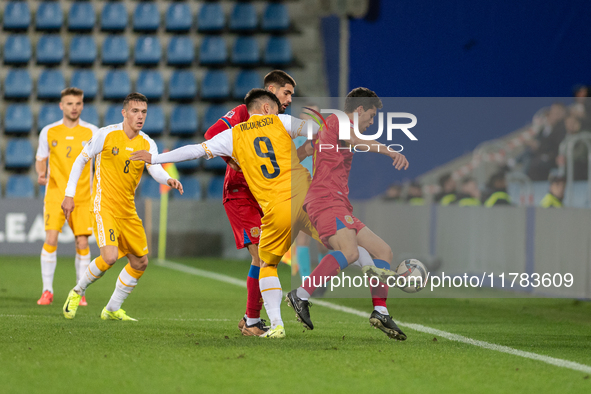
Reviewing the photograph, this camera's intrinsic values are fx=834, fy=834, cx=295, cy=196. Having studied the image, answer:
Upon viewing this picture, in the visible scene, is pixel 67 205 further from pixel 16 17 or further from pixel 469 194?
pixel 16 17

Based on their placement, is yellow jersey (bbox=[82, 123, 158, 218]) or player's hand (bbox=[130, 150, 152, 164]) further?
yellow jersey (bbox=[82, 123, 158, 218])

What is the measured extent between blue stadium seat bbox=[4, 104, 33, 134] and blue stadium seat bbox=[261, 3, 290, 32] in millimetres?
5361

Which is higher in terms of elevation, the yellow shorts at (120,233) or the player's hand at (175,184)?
the player's hand at (175,184)

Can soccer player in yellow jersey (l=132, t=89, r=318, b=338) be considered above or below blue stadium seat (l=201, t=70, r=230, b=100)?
below

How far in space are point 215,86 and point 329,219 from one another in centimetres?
1241

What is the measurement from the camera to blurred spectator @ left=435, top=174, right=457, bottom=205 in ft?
40.9

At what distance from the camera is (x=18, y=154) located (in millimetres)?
17406

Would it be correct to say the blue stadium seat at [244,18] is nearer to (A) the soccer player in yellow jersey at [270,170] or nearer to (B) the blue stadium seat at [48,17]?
(B) the blue stadium seat at [48,17]

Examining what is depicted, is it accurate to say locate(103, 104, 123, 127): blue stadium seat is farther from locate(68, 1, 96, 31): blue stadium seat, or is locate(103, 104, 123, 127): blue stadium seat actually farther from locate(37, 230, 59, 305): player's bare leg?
locate(37, 230, 59, 305): player's bare leg

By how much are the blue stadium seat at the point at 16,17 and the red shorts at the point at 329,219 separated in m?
14.2

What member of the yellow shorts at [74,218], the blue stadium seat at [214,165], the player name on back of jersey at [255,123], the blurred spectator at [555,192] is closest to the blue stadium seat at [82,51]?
the blue stadium seat at [214,165]

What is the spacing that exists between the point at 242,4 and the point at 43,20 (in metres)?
4.33

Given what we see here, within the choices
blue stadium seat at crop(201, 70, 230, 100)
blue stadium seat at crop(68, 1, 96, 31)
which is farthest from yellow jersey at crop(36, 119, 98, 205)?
blue stadium seat at crop(68, 1, 96, 31)

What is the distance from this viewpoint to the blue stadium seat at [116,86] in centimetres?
1773
